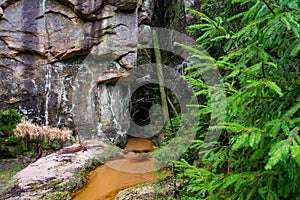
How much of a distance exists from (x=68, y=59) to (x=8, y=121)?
9.97 feet

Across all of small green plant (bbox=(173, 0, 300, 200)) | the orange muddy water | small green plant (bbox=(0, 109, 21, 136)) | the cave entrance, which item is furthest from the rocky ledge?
small green plant (bbox=(173, 0, 300, 200))

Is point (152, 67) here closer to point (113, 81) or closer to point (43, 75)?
point (113, 81)

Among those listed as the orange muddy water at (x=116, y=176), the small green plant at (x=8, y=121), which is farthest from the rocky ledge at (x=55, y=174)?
the small green plant at (x=8, y=121)

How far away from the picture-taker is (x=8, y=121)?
638 centimetres

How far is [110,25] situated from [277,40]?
775 cm

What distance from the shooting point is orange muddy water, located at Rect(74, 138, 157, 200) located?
423 cm

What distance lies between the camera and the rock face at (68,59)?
765 cm

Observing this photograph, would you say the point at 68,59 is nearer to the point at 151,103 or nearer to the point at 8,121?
the point at 8,121

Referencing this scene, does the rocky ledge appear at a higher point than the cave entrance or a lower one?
lower

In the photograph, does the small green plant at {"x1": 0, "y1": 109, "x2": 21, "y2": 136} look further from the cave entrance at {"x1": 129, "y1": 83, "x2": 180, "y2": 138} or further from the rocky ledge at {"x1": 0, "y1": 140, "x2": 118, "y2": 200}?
the cave entrance at {"x1": 129, "y1": 83, "x2": 180, "y2": 138}

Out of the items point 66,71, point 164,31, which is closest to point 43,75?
point 66,71

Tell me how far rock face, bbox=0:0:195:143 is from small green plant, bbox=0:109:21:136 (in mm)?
1204

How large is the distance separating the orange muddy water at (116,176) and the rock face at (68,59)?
103 inches

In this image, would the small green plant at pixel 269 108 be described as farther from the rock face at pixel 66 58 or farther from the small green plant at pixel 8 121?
the rock face at pixel 66 58
